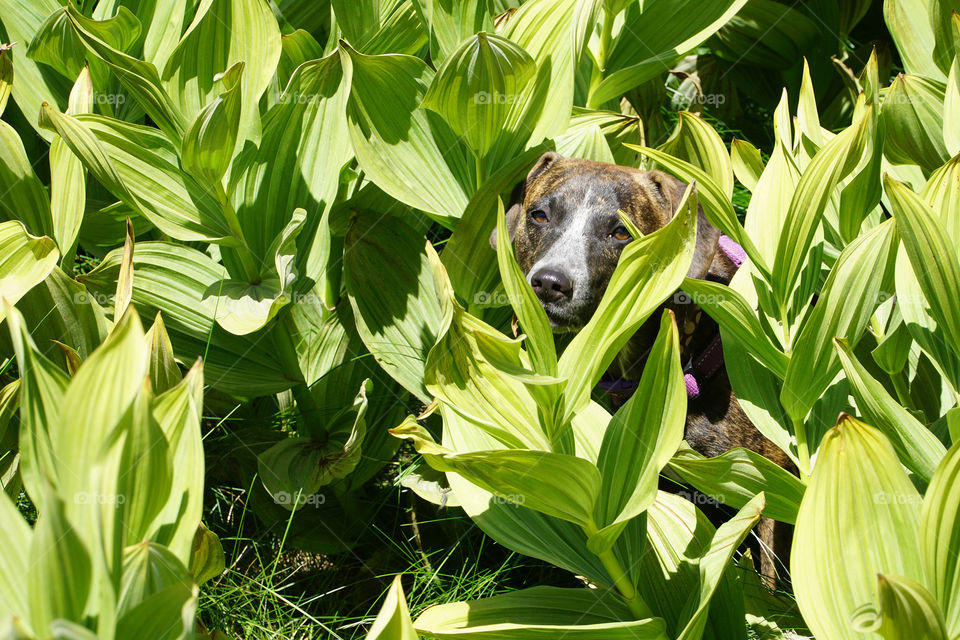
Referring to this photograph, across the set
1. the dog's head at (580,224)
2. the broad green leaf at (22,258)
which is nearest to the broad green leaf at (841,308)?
the dog's head at (580,224)

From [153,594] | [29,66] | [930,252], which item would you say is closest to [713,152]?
[930,252]

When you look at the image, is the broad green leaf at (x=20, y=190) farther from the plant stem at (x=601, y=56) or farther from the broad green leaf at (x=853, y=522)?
the broad green leaf at (x=853, y=522)

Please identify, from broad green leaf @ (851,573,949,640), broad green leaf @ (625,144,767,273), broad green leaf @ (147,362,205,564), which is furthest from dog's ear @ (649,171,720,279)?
broad green leaf @ (147,362,205,564)

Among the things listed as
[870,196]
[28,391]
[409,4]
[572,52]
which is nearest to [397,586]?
[28,391]

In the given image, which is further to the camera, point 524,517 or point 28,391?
point 524,517

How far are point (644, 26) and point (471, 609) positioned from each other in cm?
192

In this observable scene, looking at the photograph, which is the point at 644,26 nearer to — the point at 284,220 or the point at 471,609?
the point at 284,220

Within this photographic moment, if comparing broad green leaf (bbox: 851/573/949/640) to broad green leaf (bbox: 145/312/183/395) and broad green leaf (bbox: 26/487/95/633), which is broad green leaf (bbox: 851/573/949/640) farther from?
broad green leaf (bbox: 145/312/183/395)

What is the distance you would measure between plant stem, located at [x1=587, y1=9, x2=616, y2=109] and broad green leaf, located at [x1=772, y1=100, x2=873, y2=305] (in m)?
1.09

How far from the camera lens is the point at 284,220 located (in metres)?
2.37

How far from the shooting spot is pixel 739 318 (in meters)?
1.80

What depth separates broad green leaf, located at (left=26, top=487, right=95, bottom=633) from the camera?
0.98 meters

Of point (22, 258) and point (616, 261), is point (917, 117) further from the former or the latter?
point (22, 258)

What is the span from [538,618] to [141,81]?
153cm
